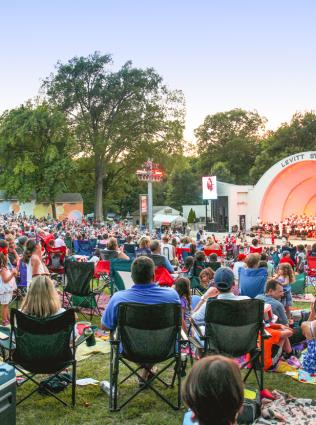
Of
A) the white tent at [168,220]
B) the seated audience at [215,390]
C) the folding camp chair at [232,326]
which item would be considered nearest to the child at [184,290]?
the folding camp chair at [232,326]

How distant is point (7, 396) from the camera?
9.61 feet

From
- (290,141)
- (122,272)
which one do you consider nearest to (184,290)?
(122,272)

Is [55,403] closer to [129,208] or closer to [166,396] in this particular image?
[166,396]

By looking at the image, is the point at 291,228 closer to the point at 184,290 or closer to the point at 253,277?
the point at 253,277

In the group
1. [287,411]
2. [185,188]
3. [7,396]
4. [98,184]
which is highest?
[185,188]

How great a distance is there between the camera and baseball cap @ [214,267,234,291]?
5176 millimetres

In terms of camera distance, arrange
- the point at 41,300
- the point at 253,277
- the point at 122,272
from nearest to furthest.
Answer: the point at 41,300 → the point at 253,277 → the point at 122,272

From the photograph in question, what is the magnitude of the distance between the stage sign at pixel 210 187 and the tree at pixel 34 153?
1147 cm

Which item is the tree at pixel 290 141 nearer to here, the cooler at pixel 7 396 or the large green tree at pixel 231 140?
the large green tree at pixel 231 140

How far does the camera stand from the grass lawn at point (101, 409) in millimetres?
4105

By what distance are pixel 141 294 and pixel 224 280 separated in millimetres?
1119

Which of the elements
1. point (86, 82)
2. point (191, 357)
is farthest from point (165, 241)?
point (86, 82)

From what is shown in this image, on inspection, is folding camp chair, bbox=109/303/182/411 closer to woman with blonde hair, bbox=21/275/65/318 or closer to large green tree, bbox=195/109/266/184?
woman with blonde hair, bbox=21/275/65/318

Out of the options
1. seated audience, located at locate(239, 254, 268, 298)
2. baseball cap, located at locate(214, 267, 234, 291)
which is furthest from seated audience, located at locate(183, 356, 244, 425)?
seated audience, located at locate(239, 254, 268, 298)
